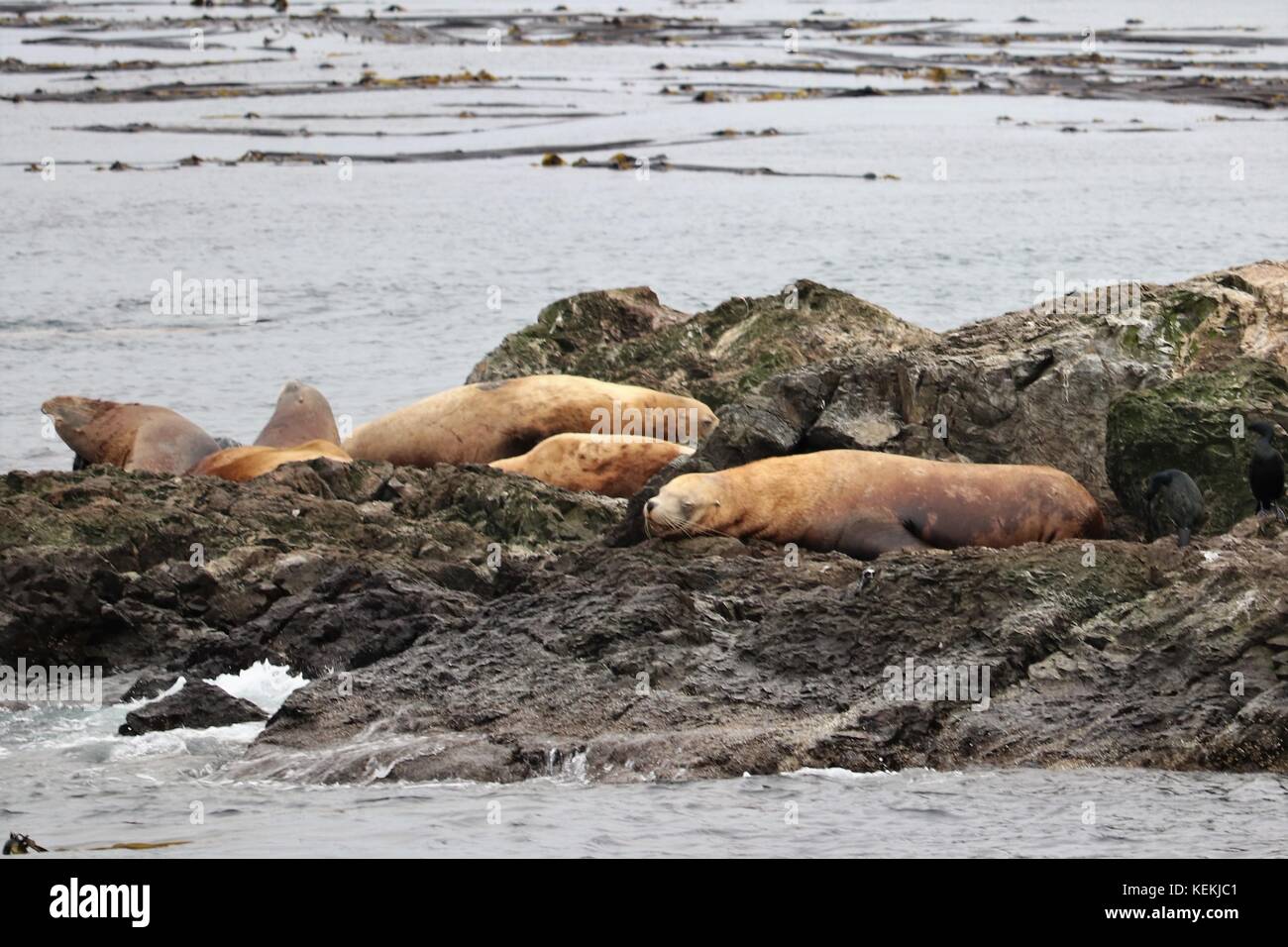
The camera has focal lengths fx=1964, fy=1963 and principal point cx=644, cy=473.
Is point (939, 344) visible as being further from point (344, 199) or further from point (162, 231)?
point (344, 199)

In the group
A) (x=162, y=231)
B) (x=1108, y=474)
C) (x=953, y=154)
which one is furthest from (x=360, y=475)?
(x=953, y=154)

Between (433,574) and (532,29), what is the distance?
61323mm

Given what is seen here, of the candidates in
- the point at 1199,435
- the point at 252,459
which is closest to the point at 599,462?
the point at 252,459

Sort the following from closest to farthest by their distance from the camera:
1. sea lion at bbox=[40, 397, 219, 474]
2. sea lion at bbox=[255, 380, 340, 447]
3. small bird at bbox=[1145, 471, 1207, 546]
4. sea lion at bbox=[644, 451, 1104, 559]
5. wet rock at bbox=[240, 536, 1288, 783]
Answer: wet rock at bbox=[240, 536, 1288, 783] → small bird at bbox=[1145, 471, 1207, 546] → sea lion at bbox=[644, 451, 1104, 559] → sea lion at bbox=[40, 397, 219, 474] → sea lion at bbox=[255, 380, 340, 447]

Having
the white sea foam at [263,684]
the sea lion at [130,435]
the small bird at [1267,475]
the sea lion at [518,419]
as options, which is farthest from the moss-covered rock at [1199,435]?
the sea lion at [130,435]

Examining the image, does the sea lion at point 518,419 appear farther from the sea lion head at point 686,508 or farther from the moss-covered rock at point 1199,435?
the moss-covered rock at point 1199,435

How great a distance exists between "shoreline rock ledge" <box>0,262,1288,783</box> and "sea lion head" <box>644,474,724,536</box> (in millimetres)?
141

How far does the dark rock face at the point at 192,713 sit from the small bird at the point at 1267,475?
4722mm

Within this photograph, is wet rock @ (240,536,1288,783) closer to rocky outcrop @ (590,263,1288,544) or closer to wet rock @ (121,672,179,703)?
wet rock @ (121,672,179,703)

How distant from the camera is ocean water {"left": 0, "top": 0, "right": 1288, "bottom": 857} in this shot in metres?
6.58

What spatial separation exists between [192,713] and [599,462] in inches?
158

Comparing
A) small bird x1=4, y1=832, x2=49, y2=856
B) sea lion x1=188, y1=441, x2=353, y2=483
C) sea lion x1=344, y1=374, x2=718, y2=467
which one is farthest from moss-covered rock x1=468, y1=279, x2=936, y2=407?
small bird x1=4, y1=832, x2=49, y2=856

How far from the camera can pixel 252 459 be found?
1218 cm

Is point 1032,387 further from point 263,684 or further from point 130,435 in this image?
point 130,435
